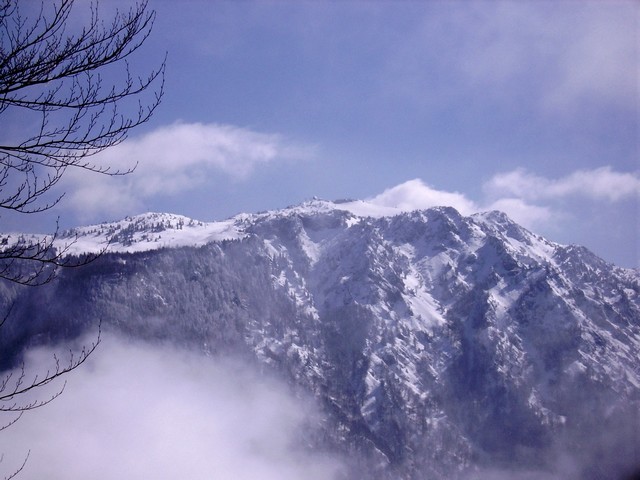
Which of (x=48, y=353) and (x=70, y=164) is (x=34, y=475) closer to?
(x=48, y=353)

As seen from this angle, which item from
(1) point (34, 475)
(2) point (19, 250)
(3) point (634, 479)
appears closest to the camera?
(2) point (19, 250)

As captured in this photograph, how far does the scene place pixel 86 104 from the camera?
27.0 ft

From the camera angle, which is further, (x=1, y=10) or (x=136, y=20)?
(x=136, y=20)

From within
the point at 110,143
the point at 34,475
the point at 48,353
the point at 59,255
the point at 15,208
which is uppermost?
the point at 48,353

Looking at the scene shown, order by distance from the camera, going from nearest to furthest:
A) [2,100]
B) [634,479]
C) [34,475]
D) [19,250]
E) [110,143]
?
[2,100]
[19,250]
[110,143]
[634,479]
[34,475]

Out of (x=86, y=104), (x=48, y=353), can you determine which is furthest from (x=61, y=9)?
(x=48, y=353)

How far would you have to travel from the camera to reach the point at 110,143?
8.52 metres

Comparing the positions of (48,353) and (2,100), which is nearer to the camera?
(2,100)

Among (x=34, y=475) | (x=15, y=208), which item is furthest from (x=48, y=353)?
(x=15, y=208)

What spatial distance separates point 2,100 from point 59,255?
2.39 m

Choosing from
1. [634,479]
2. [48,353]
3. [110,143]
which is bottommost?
[634,479]

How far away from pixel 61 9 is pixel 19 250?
3785 millimetres

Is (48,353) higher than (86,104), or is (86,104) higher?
(48,353)

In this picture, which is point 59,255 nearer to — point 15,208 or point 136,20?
point 15,208
